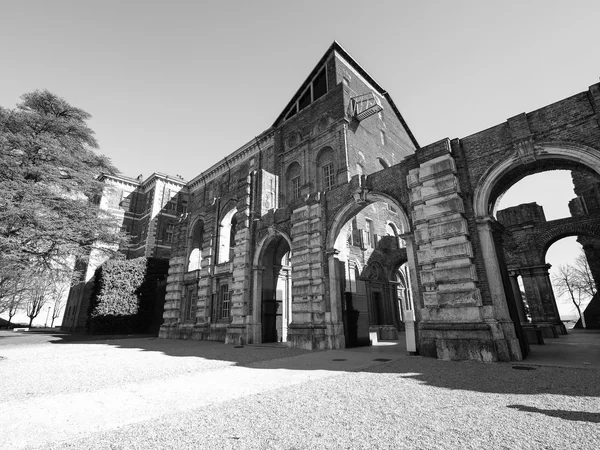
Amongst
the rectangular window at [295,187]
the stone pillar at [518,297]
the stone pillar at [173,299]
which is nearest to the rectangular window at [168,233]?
the stone pillar at [173,299]

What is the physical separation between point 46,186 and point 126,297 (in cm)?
1374

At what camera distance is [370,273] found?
68.8ft

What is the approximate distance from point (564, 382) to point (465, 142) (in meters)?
8.05

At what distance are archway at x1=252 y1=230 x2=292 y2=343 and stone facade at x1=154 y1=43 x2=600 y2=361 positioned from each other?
7cm

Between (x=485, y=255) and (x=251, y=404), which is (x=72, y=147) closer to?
(x=251, y=404)

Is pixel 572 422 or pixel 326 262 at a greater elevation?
pixel 326 262

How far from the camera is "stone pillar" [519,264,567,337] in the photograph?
64.3ft

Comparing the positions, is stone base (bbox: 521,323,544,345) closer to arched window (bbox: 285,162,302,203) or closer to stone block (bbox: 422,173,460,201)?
stone block (bbox: 422,173,460,201)

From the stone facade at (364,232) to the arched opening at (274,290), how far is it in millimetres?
76

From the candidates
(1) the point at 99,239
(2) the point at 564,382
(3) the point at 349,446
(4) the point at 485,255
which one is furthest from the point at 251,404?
(1) the point at 99,239

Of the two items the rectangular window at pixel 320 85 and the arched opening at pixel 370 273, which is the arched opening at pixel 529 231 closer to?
the arched opening at pixel 370 273

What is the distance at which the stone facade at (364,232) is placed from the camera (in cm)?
948

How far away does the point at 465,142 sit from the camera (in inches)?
432

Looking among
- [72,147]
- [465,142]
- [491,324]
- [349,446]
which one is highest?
[72,147]
